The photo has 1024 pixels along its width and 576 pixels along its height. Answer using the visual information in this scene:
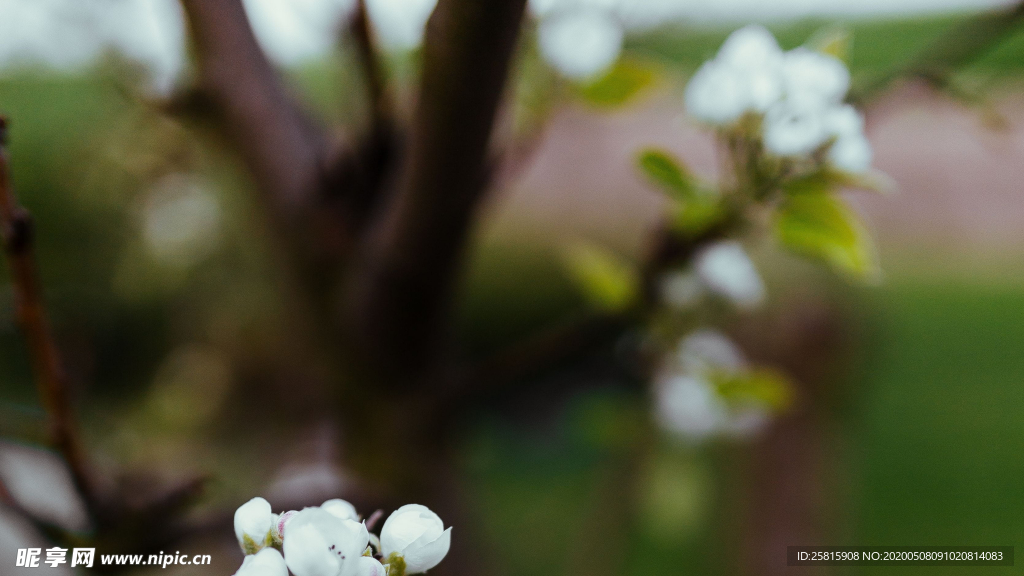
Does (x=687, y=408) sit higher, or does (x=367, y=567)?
(x=687, y=408)

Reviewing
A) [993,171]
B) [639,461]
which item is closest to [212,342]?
[639,461]

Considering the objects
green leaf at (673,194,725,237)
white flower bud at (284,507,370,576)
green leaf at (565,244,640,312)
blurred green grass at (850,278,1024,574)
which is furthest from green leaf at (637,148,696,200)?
blurred green grass at (850,278,1024,574)

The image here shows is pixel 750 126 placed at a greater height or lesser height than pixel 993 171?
lesser

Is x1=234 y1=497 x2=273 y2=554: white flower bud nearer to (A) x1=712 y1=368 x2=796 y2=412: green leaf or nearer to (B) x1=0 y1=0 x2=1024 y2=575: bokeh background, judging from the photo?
(B) x1=0 y1=0 x2=1024 y2=575: bokeh background

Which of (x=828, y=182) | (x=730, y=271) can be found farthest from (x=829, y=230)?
(x=730, y=271)

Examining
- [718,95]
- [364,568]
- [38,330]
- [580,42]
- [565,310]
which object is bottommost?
[364,568]

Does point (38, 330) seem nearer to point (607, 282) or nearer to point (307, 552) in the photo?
point (307, 552)

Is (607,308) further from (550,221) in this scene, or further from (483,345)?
(483,345)
